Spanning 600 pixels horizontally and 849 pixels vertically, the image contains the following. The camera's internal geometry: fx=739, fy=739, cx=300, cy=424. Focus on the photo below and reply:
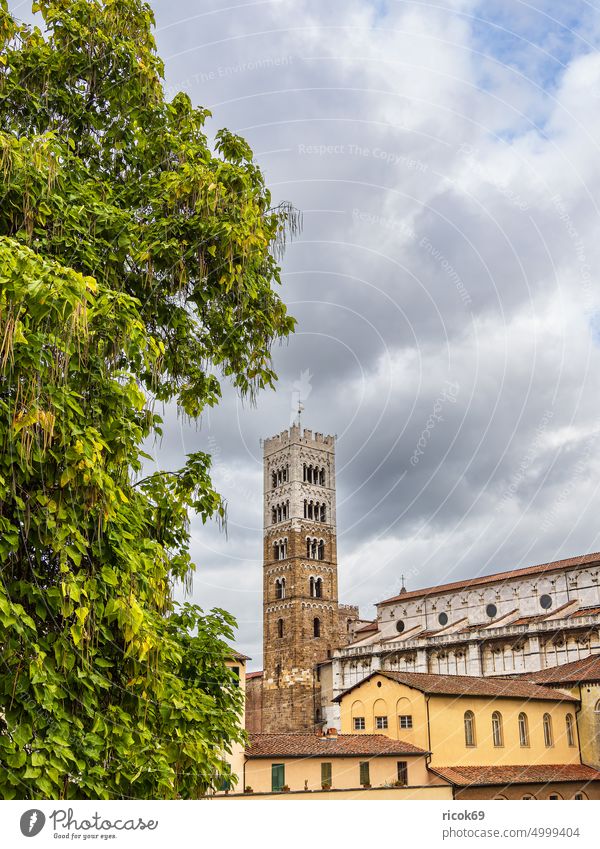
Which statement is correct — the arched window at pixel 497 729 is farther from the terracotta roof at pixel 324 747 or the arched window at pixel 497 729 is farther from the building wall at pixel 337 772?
the building wall at pixel 337 772

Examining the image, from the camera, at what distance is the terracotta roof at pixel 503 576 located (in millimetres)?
59641

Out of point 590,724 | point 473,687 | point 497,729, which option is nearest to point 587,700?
point 590,724

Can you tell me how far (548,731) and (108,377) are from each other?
40.6m

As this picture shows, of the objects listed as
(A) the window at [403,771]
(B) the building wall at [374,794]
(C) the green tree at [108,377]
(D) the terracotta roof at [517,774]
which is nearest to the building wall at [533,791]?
(D) the terracotta roof at [517,774]

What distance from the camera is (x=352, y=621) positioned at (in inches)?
3492

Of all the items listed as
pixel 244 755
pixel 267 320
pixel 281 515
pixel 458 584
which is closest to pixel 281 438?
pixel 281 515

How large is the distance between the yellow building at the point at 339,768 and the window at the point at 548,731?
31.4 feet

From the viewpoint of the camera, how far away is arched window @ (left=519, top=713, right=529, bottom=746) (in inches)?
1531

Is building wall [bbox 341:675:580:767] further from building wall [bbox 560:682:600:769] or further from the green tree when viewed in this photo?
the green tree

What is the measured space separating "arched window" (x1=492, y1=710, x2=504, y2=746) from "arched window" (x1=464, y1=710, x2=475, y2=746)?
4.59 ft

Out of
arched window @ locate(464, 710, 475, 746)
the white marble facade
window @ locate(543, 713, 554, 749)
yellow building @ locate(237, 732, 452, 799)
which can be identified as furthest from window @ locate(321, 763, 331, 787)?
the white marble facade

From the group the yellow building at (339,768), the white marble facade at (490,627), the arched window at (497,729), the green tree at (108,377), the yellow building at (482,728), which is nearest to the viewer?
the green tree at (108,377)
